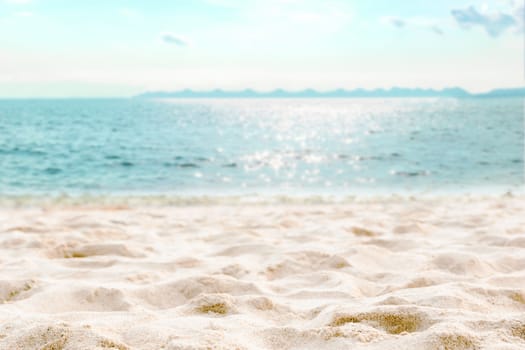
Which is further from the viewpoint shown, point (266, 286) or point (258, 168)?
point (258, 168)

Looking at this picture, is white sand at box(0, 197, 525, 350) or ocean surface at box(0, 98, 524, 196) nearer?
white sand at box(0, 197, 525, 350)

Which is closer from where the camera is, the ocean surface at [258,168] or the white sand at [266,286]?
the white sand at [266,286]

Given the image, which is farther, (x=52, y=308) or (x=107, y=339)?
(x=52, y=308)

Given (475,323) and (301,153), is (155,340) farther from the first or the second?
(301,153)

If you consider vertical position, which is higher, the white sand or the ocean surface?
the white sand

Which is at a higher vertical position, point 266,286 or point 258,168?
point 266,286

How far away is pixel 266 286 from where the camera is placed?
3.90 m

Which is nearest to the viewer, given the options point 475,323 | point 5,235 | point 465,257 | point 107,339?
point 107,339

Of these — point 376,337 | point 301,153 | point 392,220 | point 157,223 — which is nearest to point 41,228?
point 157,223

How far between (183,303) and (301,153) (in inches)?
1077

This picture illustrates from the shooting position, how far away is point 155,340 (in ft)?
8.51

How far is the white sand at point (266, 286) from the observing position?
2.62 meters

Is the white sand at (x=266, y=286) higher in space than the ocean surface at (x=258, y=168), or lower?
higher

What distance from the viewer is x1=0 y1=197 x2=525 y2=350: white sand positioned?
262cm
